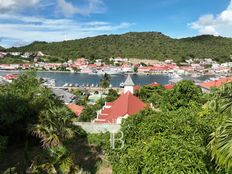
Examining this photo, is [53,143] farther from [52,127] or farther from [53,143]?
[52,127]

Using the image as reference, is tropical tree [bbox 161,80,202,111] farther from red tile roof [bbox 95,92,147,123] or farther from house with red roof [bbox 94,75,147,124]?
red tile roof [bbox 95,92,147,123]

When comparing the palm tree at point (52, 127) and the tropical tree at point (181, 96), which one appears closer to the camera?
the palm tree at point (52, 127)

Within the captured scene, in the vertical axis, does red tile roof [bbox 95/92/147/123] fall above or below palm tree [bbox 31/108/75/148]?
below

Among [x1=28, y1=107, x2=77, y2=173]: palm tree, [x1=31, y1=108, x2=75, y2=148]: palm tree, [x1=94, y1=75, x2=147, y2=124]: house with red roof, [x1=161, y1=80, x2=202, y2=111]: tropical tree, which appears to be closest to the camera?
[x1=28, y1=107, x2=77, y2=173]: palm tree

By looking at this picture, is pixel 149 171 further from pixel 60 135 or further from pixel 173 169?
pixel 60 135

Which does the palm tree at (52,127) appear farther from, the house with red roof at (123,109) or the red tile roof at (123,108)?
the red tile roof at (123,108)

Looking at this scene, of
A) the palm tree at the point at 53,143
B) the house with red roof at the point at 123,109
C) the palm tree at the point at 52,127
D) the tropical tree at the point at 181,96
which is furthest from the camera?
the house with red roof at the point at 123,109

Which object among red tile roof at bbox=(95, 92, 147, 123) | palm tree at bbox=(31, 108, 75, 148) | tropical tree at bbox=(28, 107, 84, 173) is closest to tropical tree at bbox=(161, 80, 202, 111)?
red tile roof at bbox=(95, 92, 147, 123)

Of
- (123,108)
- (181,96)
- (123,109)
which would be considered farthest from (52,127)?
(123,108)

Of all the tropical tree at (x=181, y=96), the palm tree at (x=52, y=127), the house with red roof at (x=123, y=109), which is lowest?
the house with red roof at (x=123, y=109)

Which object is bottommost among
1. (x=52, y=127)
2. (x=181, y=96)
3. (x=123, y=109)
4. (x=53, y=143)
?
(x=123, y=109)

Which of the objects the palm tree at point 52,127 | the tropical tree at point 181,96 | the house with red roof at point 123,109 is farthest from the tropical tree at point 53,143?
the house with red roof at point 123,109

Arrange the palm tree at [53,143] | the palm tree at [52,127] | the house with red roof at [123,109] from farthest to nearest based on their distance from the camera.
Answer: the house with red roof at [123,109], the palm tree at [52,127], the palm tree at [53,143]
